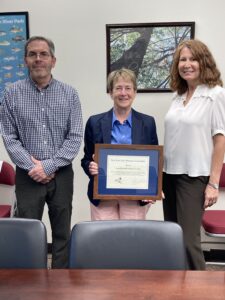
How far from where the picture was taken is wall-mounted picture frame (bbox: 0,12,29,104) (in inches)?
126

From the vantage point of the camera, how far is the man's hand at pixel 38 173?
2.26m

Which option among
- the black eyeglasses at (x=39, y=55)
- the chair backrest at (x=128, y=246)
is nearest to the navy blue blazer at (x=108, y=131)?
the black eyeglasses at (x=39, y=55)

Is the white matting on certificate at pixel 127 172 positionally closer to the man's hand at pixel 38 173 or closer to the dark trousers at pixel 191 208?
the dark trousers at pixel 191 208

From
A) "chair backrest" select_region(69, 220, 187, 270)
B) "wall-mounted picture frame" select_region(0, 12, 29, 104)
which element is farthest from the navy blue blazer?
"wall-mounted picture frame" select_region(0, 12, 29, 104)

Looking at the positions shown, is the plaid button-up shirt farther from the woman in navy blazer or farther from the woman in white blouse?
the woman in white blouse

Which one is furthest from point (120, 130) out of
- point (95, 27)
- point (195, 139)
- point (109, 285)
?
point (95, 27)

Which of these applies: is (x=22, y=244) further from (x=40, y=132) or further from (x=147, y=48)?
(x=147, y=48)

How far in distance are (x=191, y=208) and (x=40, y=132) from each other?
106cm

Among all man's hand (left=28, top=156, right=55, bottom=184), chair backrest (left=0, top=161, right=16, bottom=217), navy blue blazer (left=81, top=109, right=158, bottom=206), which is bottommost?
chair backrest (left=0, top=161, right=16, bottom=217)

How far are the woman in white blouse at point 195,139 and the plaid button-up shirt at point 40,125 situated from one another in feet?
2.13

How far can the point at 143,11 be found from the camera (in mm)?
3105

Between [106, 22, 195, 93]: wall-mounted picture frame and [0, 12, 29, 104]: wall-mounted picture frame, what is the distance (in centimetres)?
77

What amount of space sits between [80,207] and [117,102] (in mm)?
1575

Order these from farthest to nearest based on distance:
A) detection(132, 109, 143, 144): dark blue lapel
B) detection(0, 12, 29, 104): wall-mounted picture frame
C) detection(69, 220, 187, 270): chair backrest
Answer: detection(0, 12, 29, 104): wall-mounted picture frame
detection(132, 109, 143, 144): dark blue lapel
detection(69, 220, 187, 270): chair backrest
